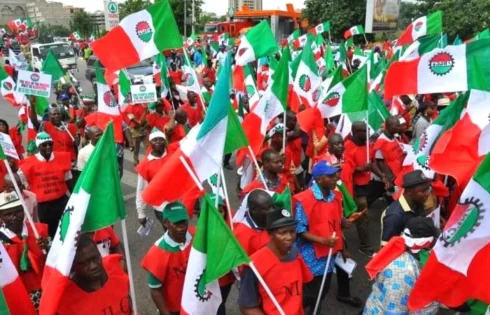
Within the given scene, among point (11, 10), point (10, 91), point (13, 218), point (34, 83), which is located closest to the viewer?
point (13, 218)

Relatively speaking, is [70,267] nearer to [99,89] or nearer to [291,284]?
[291,284]

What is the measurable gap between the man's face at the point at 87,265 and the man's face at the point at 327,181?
1.98 meters

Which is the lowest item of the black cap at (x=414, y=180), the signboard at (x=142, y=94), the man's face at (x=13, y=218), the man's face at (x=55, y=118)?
the man's face at (x=13, y=218)

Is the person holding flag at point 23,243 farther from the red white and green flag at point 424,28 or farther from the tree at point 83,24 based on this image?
the tree at point 83,24

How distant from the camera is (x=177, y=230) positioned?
317 cm

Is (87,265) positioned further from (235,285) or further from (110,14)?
(110,14)

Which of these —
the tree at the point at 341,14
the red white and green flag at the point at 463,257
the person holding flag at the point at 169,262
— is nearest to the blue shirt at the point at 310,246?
the person holding flag at the point at 169,262

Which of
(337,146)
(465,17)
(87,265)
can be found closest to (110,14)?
(337,146)

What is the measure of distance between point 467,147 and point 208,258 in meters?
2.26

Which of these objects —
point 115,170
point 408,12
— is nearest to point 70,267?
point 115,170

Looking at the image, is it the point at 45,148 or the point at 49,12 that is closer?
the point at 45,148

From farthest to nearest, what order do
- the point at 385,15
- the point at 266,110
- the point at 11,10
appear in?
the point at 11,10 → the point at 385,15 → the point at 266,110

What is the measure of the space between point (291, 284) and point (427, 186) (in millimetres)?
1488

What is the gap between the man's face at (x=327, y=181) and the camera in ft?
12.4
